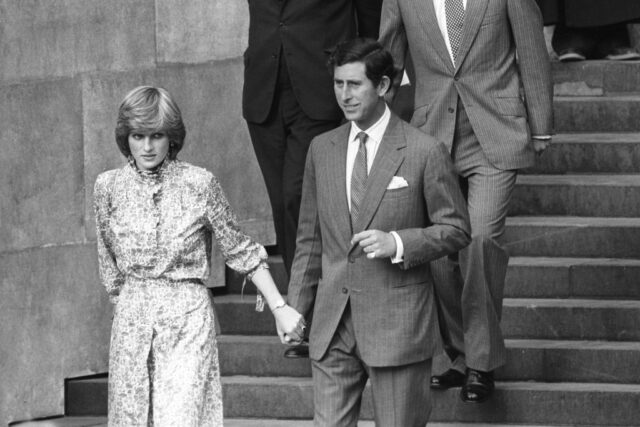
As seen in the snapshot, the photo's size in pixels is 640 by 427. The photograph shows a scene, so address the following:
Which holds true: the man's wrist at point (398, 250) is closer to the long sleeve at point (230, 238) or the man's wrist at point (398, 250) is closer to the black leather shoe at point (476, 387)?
the long sleeve at point (230, 238)

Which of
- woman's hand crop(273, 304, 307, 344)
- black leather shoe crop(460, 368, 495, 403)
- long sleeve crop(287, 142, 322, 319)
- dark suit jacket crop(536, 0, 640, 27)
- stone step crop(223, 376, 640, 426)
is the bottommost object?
stone step crop(223, 376, 640, 426)

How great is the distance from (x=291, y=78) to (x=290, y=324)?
2277mm

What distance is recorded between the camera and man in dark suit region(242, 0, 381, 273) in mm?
8039

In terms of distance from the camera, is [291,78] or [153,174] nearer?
[153,174]

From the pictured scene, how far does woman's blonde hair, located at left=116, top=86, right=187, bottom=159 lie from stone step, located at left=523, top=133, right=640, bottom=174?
4005 millimetres

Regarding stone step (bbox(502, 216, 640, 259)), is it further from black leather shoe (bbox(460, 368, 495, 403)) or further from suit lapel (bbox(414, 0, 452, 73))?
suit lapel (bbox(414, 0, 452, 73))

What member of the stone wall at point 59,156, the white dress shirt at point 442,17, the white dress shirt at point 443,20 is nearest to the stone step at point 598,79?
the stone wall at point 59,156

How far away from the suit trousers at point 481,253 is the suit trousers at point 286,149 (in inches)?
34.1

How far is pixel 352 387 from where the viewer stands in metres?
6.15

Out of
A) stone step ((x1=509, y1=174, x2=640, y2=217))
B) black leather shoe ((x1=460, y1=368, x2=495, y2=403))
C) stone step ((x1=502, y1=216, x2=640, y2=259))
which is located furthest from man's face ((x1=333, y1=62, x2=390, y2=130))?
stone step ((x1=509, y1=174, x2=640, y2=217))

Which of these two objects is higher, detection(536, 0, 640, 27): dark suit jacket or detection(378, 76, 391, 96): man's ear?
detection(536, 0, 640, 27): dark suit jacket

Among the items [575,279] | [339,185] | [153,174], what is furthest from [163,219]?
[575,279]

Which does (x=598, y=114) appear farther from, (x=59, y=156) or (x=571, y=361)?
(x=59, y=156)

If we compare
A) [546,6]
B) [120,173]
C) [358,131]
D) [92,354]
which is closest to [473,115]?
[358,131]
